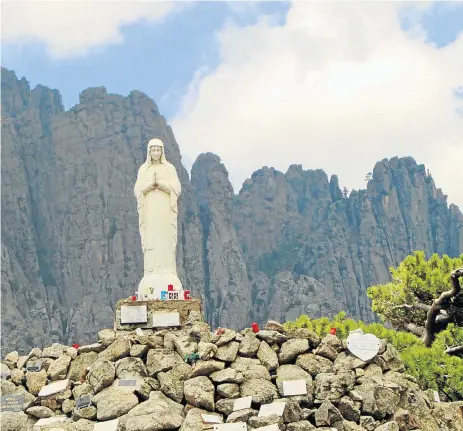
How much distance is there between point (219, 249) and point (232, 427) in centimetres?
8190

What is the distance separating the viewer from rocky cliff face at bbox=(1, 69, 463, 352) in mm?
82375

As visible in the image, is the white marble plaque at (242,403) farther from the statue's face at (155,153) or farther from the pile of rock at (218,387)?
the statue's face at (155,153)

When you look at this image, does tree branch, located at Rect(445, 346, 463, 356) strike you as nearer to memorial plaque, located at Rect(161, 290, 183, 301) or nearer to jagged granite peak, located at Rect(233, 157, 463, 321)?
memorial plaque, located at Rect(161, 290, 183, 301)

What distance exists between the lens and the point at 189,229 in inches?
3585

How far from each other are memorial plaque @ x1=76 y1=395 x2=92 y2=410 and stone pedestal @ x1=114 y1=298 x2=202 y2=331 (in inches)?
119

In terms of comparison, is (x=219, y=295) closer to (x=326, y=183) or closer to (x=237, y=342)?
(x=326, y=183)

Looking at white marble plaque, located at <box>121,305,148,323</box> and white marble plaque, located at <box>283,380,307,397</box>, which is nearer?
white marble plaque, located at <box>283,380,307,397</box>

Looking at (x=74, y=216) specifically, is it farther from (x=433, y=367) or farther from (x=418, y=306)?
(x=433, y=367)

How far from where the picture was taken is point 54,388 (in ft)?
37.7

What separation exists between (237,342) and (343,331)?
229 inches

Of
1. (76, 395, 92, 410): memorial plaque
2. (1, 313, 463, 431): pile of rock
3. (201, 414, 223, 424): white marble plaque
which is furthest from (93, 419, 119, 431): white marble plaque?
Result: (201, 414, 223, 424): white marble plaque

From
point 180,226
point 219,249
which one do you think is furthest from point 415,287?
point 219,249

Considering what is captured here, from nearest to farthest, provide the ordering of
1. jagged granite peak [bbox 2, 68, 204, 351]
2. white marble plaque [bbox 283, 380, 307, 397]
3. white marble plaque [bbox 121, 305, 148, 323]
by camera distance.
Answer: white marble plaque [bbox 283, 380, 307, 397]
white marble plaque [bbox 121, 305, 148, 323]
jagged granite peak [bbox 2, 68, 204, 351]

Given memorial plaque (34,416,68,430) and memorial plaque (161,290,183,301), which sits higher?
memorial plaque (161,290,183,301)
